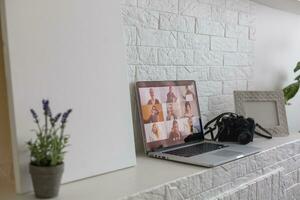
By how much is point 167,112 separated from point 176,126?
3.1 inches

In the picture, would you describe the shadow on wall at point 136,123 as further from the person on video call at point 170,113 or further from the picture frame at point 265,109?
the picture frame at point 265,109

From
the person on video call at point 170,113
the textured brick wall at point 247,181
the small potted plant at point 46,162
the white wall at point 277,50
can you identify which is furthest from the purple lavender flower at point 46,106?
the white wall at point 277,50

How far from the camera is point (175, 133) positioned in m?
1.46

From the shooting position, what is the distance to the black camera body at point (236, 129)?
5.00 feet

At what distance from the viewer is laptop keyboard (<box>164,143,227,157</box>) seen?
133 centimetres

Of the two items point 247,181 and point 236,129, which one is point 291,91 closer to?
point 236,129

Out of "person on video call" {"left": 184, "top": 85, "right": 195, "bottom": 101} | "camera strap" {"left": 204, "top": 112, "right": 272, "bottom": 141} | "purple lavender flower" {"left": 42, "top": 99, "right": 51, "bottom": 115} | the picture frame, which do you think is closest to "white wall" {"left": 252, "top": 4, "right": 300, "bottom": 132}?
the picture frame

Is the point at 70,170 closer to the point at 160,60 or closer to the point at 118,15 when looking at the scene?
the point at 118,15

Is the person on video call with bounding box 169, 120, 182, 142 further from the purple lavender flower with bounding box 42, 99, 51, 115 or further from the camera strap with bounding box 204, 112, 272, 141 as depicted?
the purple lavender flower with bounding box 42, 99, 51, 115

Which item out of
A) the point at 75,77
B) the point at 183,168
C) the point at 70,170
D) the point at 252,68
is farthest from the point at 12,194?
the point at 252,68

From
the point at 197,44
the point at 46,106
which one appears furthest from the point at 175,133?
the point at 46,106

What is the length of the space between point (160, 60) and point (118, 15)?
34 cm

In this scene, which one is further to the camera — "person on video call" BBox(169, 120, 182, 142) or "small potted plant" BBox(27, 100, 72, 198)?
"person on video call" BBox(169, 120, 182, 142)

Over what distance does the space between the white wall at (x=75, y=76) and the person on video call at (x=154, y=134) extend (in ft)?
0.58
